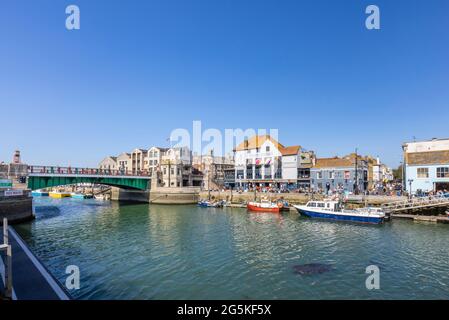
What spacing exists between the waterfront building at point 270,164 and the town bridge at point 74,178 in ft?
96.2

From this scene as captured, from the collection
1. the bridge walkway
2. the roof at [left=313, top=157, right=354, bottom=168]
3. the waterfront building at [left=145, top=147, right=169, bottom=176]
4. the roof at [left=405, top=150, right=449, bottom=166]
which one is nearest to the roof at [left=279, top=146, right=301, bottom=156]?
the roof at [left=313, top=157, right=354, bottom=168]

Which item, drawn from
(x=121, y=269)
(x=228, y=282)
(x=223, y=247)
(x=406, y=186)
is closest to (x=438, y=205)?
(x=406, y=186)

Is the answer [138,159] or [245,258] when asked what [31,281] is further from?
[138,159]

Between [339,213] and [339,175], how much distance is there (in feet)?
94.0

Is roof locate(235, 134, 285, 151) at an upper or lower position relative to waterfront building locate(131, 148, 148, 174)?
upper

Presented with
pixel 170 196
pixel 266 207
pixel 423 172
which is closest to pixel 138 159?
pixel 170 196

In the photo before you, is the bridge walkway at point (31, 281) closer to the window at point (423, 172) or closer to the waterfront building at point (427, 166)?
the waterfront building at point (427, 166)

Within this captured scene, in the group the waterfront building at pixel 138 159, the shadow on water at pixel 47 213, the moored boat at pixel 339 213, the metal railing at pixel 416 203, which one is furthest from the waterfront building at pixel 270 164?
the shadow on water at pixel 47 213

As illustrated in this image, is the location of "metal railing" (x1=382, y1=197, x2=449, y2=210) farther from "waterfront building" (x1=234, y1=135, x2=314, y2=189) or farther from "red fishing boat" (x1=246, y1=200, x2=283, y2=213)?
"waterfront building" (x1=234, y1=135, x2=314, y2=189)

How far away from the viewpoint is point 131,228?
39.7 metres

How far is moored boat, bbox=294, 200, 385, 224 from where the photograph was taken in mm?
40375

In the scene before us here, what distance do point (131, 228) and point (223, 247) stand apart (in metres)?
17.4

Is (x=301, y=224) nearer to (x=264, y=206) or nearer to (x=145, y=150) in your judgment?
(x=264, y=206)
